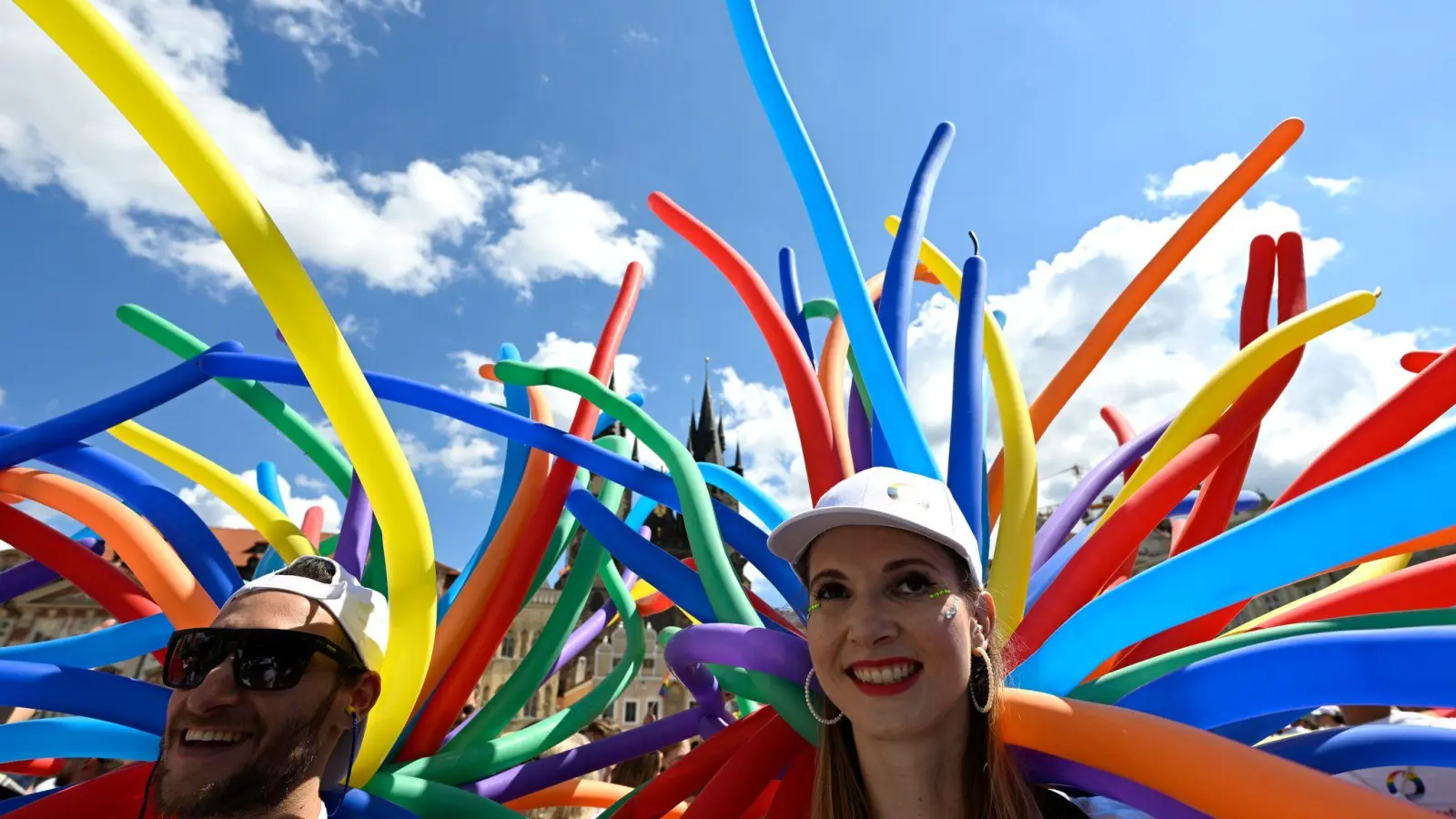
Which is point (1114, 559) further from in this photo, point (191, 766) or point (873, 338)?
point (191, 766)

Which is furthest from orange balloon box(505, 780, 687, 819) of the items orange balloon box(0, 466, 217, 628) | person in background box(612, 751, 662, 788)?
orange balloon box(0, 466, 217, 628)

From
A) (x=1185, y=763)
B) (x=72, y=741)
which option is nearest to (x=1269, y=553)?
(x=1185, y=763)

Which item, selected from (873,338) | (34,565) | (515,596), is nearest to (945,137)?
(873,338)

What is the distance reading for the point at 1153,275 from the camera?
3.66 m

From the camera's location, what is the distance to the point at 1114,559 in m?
2.80

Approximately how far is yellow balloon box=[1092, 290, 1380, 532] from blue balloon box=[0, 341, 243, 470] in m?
4.10

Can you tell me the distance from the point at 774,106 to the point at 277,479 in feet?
15.0

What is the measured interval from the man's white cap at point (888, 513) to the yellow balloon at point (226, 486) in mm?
2605

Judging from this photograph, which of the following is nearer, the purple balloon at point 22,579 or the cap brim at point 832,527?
the cap brim at point 832,527

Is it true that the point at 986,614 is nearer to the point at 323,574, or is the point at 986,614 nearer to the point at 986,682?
the point at 986,682

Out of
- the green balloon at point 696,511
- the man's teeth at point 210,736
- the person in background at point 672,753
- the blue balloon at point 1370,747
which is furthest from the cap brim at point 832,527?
the person in background at point 672,753

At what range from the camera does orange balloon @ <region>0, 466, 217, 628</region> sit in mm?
3168

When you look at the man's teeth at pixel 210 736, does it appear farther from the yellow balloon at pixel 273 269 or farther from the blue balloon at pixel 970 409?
the blue balloon at pixel 970 409

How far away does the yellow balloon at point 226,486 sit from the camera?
364 cm
